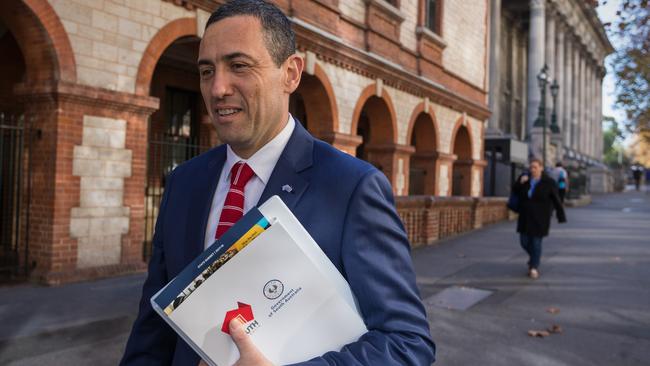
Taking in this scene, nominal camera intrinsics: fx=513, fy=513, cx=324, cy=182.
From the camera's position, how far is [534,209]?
8.01 metres

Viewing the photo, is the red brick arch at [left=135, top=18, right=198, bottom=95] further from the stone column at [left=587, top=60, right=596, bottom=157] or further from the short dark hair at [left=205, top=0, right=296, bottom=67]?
the stone column at [left=587, top=60, right=596, bottom=157]

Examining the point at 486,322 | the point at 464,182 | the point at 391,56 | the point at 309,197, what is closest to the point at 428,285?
the point at 486,322

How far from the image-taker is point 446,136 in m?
17.8

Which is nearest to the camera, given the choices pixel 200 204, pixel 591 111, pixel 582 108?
pixel 200 204

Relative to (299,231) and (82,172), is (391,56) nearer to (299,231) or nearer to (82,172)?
(82,172)

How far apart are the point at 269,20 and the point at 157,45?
7.17 meters

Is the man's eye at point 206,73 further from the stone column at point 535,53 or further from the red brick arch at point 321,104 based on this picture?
the stone column at point 535,53

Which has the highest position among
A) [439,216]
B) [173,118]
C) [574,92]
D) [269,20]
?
[574,92]

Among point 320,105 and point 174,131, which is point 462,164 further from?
point 174,131

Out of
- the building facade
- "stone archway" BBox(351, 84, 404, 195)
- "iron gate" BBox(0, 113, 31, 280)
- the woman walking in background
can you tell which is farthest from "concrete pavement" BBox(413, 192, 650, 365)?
the building facade

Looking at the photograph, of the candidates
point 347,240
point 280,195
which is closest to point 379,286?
point 347,240

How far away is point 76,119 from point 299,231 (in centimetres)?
638

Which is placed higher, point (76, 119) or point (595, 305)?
point (76, 119)

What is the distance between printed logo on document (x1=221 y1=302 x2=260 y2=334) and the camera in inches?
46.6
